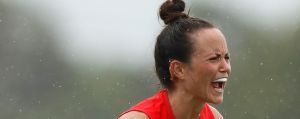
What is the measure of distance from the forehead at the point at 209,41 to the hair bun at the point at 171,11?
210mm

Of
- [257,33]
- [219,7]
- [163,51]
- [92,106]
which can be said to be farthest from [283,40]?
[163,51]

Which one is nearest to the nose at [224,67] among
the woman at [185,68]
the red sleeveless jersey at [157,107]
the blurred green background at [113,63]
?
the woman at [185,68]

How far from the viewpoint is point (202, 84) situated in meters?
6.09

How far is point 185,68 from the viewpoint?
6.16 metres

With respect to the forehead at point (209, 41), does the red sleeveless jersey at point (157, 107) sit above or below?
below

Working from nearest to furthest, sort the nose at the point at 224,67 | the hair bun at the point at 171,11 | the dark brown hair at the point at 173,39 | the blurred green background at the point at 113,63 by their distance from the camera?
the nose at the point at 224,67 < the dark brown hair at the point at 173,39 < the hair bun at the point at 171,11 < the blurred green background at the point at 113,63

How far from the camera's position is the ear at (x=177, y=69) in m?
6.18

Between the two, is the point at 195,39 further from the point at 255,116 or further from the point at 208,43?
the point at 255,116

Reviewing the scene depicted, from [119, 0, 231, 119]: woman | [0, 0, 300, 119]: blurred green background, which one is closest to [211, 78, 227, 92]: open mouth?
[119, 0, 231, 119]: woman

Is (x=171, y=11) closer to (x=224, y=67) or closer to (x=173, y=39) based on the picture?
(x=173, y=39)

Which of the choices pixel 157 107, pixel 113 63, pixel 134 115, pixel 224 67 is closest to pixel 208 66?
pixel 224 67

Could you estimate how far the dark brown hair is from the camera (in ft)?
20.2

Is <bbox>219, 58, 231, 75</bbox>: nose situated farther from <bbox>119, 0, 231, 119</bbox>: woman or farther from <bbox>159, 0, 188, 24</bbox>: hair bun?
<bbox>159, 0, 188, 24</bbox>: hair bun

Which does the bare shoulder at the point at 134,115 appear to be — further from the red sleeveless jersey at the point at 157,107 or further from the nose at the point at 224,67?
the nose at the point at 224,67
